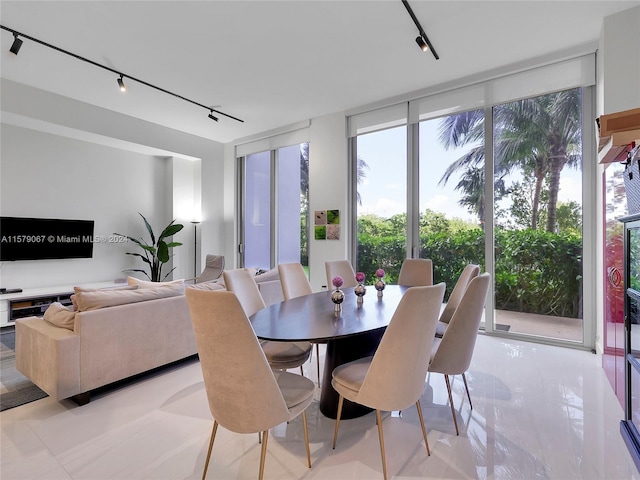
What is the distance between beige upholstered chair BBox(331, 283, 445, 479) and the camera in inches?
57.6

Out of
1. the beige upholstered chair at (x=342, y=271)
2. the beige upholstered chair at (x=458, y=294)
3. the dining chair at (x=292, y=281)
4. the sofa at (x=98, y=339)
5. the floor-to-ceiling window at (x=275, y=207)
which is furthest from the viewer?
the floor-to-ceiling window at (x=275, y=207)

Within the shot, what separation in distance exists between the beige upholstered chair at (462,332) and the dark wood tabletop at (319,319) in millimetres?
370

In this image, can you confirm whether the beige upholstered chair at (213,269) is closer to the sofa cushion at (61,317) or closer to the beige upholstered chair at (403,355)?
the sofa cushion at (61,317)

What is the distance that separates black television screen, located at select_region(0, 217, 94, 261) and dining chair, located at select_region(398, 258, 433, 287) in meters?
4.90

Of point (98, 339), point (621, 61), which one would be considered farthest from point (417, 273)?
point (98, 339)

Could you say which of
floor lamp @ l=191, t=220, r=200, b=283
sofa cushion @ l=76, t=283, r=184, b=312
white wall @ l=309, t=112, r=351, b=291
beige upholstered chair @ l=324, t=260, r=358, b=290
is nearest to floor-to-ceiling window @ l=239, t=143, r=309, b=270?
white wall @ l=309, t=112, r=351, b=291

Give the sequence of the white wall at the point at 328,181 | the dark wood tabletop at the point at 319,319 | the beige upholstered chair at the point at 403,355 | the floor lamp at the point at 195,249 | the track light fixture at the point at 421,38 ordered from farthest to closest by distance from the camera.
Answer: the floor lamp at the point at 195,249 < the white wall at the point at 328,181 < the track light fixture at the point at 421,38 < the dark wood tabletop at the point at 319,319 < the beige upholstered chair at the point at 403,355

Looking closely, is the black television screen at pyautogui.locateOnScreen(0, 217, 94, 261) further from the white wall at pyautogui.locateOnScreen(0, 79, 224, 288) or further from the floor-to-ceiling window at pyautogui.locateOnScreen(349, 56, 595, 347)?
the floor-to-ceiling window at pyautogui.locateOnScreen(349, 56, 595, 347)

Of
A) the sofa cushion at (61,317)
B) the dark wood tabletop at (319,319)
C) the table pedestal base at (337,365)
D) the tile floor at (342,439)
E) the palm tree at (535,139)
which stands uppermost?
the palm tree at (535,139)

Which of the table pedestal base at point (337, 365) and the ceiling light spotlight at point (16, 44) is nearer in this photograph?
the table pedestal base at point (337, 365)

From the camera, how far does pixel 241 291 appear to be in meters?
2.45

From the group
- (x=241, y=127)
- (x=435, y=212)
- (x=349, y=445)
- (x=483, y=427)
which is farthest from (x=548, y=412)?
(x=241, y=127)

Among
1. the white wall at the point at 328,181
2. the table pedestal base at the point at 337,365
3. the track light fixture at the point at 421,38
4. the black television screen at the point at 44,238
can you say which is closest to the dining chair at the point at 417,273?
the white wall at the point at 328,181

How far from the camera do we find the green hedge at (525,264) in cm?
354
